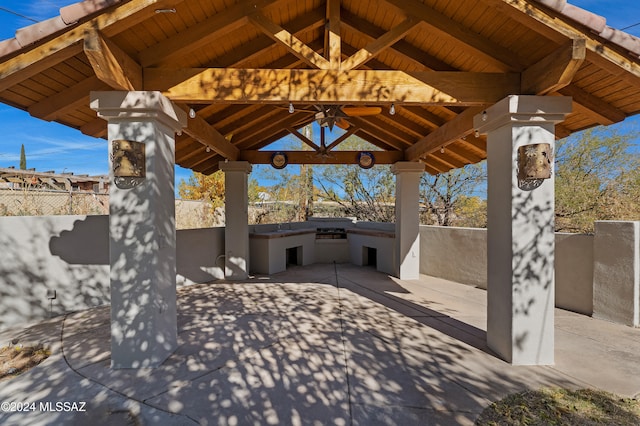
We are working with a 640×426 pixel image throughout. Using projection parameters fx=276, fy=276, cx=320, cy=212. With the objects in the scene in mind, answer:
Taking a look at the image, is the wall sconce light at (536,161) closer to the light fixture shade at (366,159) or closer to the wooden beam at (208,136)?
the light fixture shade at (366,159)

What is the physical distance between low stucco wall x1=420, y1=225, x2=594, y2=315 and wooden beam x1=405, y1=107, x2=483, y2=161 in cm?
215

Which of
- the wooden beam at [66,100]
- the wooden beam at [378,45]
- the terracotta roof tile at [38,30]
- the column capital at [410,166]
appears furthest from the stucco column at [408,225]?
the terracotta roof tile at [38,30]

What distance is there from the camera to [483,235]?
243 inches

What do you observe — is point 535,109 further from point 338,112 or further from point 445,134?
point 338,112

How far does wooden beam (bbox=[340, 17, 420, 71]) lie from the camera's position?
3.16 m

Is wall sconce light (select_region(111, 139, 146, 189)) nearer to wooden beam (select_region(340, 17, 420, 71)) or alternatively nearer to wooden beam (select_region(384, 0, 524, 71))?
wooden beam (select_region(340, 17, 420, 71))

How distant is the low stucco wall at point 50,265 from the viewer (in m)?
4.32

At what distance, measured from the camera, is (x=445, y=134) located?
494cm

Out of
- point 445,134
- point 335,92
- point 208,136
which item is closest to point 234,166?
point 208,136

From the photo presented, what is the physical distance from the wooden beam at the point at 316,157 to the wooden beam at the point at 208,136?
46cm

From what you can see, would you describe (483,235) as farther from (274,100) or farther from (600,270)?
(274,100)

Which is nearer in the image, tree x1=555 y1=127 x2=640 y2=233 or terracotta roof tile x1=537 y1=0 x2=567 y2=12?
terracotta roof tile x1=537 y1=0 x2=567 y2=12

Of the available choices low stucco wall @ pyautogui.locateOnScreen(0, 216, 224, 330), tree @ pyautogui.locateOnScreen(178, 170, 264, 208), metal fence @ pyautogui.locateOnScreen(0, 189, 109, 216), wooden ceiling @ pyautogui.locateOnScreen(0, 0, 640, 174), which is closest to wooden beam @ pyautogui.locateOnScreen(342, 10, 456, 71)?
wooden ceiling @ pyautogui.locateOnScreen(0, 0, 640, 174)

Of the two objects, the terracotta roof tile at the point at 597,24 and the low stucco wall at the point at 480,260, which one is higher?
the terracotta roof tile at the point at 597,24
